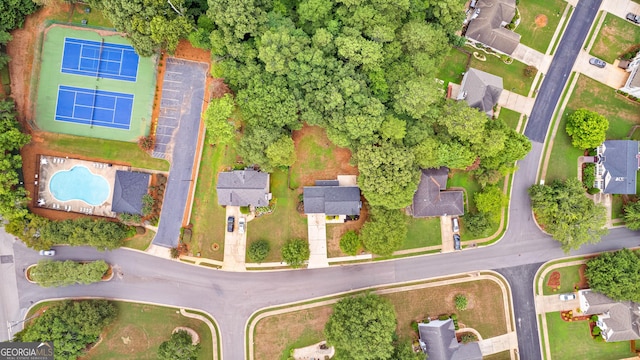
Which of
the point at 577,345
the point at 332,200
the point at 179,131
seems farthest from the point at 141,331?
the point at 577,345

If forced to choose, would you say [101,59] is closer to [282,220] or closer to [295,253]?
[282,220]

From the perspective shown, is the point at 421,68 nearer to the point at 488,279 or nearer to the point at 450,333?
the point at 488,279

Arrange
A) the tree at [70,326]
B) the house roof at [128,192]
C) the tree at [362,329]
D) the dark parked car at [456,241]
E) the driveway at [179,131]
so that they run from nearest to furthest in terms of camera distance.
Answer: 1. the tree at [362,329]
2. the tree at [70,326]
3. the house roof at [128,192]
4. the dark parked car at [456,241]
5. the driveway at [179,131]

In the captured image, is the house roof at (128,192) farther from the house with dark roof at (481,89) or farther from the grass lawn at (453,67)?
the house with dark roof at (481,89)

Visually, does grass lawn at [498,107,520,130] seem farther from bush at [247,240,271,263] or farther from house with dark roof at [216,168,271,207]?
bush at [247,240,271,263]

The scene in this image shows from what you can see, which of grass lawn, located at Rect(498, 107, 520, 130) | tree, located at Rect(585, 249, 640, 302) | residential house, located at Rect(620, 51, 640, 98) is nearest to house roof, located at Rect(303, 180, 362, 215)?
grass lawn, located at Rect(498, 107, 520, 130)

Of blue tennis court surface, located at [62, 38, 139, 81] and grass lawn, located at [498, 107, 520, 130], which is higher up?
blue tennis court surface, located at [62, 38, 139, 81]

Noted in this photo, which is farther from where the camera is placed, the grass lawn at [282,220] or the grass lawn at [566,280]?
the grass lawn at [566,280]

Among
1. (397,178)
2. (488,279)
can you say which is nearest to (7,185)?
(397,178)

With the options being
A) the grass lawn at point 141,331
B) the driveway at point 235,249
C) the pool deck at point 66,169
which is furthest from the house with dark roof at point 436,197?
the pool deck at point 66,169
